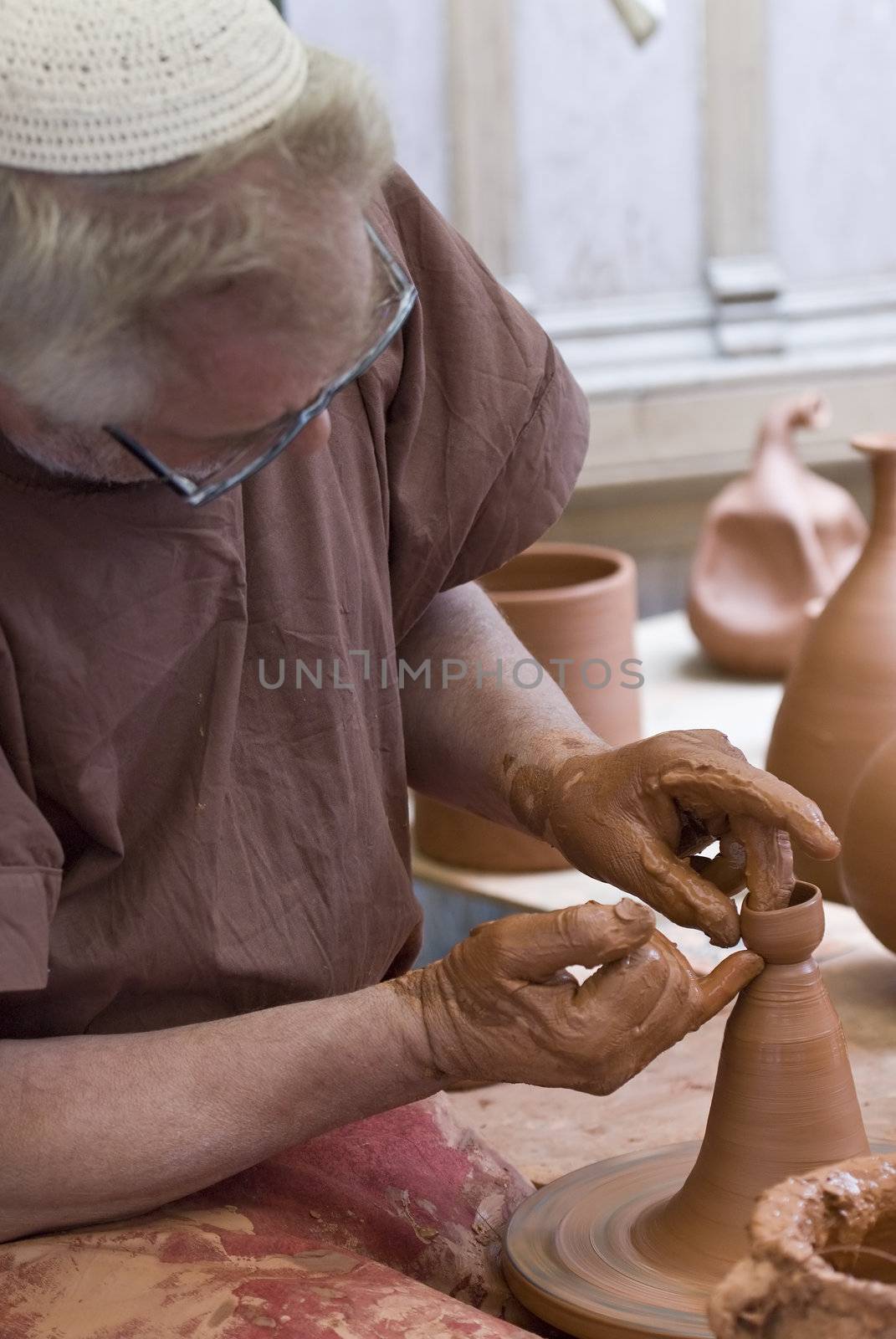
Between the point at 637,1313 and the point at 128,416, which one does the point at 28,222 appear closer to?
the point at 128,416

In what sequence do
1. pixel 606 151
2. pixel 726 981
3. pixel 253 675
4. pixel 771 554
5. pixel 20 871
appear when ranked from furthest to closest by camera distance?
pixel 606 151, pixel 771 554, pixel 253 675, pixel 726 981, pixel 20 871

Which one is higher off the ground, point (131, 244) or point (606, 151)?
point (131, 244)

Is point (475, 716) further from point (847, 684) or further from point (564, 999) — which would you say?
point (847, 684)

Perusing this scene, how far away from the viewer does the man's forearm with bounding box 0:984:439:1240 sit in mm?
1233

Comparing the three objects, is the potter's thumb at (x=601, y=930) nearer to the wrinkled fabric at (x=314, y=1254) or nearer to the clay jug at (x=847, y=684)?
the wrinkled fabric at (x=314, y=1254)

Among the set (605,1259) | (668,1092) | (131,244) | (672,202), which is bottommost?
(668,1092)

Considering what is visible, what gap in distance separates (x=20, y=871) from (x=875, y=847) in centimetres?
103

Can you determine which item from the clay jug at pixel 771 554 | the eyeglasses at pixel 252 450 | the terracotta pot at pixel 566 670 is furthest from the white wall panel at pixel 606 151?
the eyeglasses at pixel 252 450

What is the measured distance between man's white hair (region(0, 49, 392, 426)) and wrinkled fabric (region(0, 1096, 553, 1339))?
0.65 meters

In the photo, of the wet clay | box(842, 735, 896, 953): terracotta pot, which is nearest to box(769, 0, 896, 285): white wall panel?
box(842, 735, 896, 953): terracotta pot

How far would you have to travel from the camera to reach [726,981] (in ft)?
4.27

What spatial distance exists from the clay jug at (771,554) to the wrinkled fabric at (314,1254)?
1.84 m

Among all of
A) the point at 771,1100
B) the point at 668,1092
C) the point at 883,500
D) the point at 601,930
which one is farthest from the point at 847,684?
the point at 601,930

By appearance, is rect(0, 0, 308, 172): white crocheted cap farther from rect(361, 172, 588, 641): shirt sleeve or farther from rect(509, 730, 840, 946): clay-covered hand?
rect(509, 730, 840, 946): clay-covered hand
